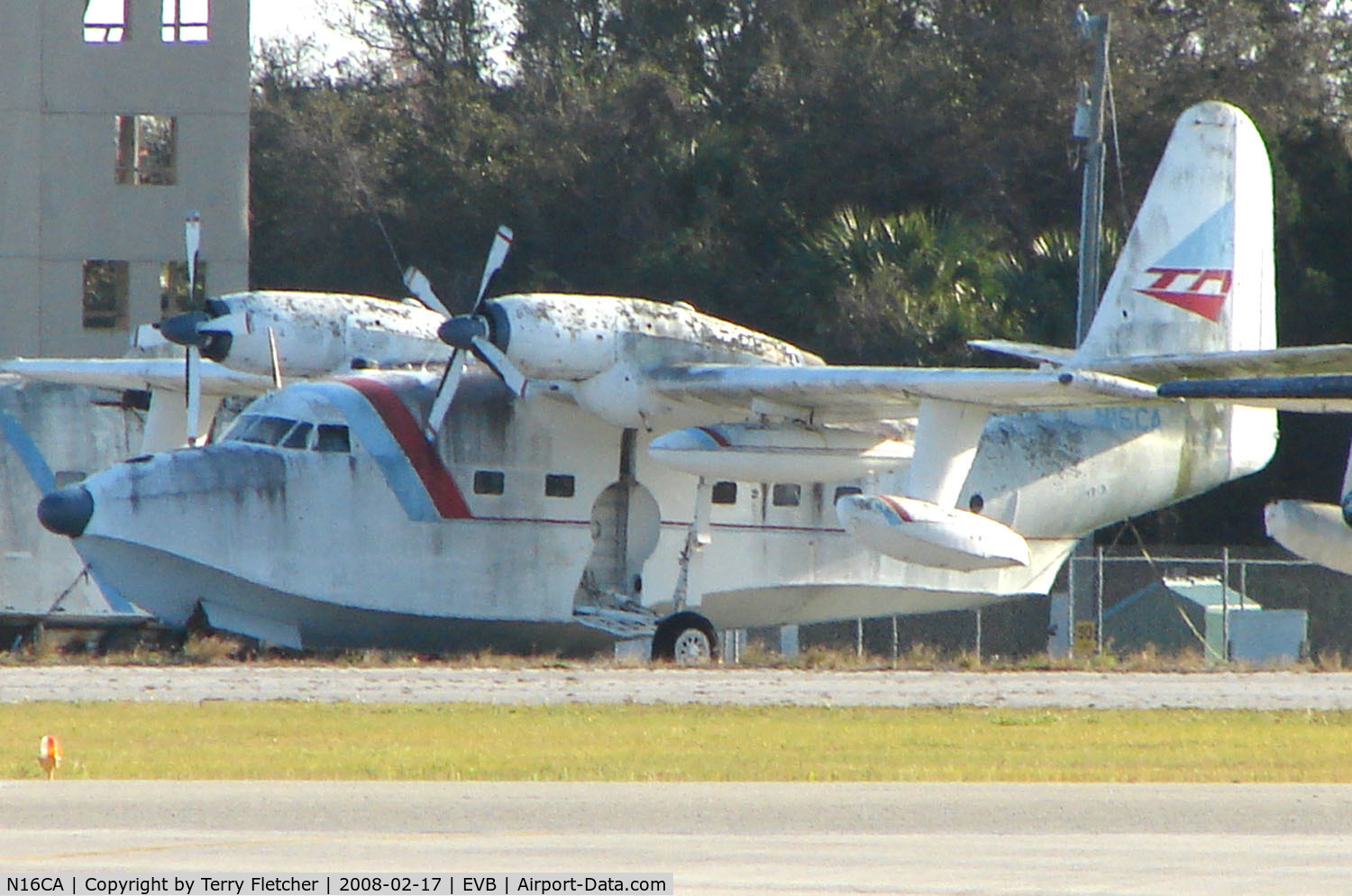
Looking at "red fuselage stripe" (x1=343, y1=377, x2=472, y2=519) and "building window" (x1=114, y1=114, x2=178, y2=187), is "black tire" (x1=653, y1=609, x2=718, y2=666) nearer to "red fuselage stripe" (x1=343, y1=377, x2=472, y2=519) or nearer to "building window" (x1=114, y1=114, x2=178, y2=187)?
"red fuselage stripe" (x1=343, y1=377, x2=472, y2=519)

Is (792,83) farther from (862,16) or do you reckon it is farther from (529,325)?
(529,325)

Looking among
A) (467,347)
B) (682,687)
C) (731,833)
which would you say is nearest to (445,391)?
(467,347)

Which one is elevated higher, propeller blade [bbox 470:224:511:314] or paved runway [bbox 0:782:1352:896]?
propeller blade [bbox 470:224:511:314]

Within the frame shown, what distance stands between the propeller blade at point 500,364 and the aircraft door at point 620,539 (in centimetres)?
224

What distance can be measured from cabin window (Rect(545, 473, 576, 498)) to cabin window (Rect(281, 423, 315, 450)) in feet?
8.10

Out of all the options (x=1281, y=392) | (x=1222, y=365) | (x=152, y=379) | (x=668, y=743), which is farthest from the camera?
(x=152, y=379)

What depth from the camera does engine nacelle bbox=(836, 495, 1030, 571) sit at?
19.6m

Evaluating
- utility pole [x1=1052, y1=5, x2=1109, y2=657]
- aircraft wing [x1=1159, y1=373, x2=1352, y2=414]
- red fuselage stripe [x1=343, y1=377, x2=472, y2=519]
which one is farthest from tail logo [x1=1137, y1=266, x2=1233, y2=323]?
aircraft wing [x1=1159, y1=373, x2=1352, y2=414]

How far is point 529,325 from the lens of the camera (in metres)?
20.1

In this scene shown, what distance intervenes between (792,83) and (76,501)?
25.7 m

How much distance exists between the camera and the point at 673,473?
22469 millimetres

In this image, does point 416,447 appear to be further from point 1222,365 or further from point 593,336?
point 1222,365

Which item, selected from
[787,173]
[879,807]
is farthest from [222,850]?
[787,173]
